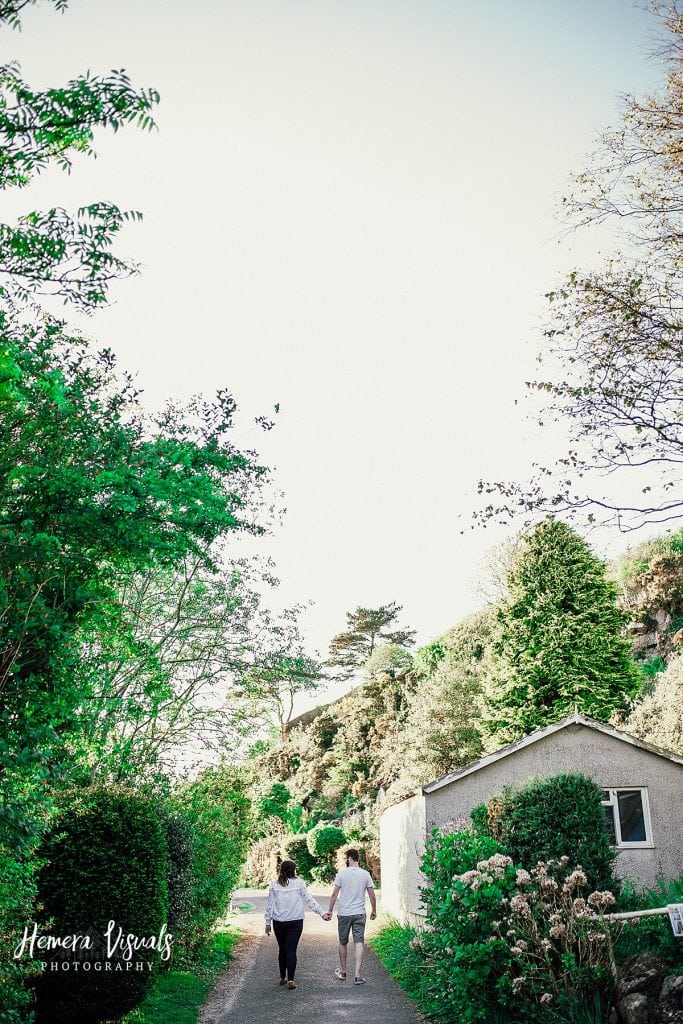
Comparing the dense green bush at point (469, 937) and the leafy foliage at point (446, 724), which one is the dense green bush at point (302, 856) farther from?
the dense green bush at point (469, 937)

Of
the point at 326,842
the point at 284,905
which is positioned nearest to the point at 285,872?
the point at 284,905

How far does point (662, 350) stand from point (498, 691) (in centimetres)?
1542

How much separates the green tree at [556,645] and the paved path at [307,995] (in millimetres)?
9229

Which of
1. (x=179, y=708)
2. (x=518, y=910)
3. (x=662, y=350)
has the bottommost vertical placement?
(x=518, y=910)

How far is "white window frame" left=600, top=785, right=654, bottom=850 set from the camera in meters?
15.8

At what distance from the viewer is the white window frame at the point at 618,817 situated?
51.9ft

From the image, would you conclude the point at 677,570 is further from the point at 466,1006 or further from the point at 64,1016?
the point at 64,1016

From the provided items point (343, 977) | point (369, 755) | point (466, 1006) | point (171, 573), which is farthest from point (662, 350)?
point (369, 755)

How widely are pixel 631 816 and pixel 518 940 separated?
10.7 metres

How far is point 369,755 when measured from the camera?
37.9m

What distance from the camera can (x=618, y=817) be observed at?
15984mm

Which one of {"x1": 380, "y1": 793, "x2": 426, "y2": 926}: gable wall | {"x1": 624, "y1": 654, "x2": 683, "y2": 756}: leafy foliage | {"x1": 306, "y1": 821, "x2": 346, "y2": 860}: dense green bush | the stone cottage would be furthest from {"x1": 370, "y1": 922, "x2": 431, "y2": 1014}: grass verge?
{"x1": 306, "y1": 821, "x2": 346, "y2": 860}: dense green bush

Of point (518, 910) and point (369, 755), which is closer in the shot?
point (518, 910)

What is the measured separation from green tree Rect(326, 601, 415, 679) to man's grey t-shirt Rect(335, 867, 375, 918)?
3985 centimetres
